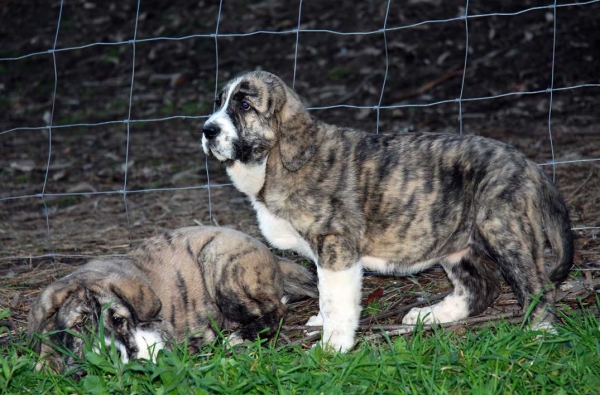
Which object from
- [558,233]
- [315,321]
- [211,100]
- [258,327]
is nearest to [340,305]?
[315,321]

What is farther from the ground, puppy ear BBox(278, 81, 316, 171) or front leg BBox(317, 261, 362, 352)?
puppy ear BBox(278, 81, 316, 171)

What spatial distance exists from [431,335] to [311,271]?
1.21 meters

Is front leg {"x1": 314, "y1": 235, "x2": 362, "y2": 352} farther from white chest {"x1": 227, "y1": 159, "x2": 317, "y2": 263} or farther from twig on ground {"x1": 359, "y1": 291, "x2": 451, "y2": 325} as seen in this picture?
twig on ground {"x1": 359, "y1": 291, "x2": 451, "y2": 325}

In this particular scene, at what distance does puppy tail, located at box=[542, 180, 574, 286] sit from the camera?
4785 millimetres

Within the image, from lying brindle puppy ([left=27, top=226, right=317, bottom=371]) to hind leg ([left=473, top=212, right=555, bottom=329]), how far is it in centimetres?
137

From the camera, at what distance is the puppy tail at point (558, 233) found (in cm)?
479

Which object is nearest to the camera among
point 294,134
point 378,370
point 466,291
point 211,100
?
point 378,370

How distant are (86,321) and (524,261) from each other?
2.34 m

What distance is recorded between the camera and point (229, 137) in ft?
16.0

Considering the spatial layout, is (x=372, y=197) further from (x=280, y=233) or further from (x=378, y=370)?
(x=378, y=370)

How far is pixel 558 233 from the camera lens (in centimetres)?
480

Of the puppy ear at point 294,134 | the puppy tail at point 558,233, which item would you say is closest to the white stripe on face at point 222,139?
the puppy ear at point 294,134

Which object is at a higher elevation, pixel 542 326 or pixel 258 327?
pixel 542 326

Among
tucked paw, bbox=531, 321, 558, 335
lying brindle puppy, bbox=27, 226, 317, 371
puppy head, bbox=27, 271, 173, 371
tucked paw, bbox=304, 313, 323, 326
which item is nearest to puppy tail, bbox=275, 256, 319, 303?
lying brindle puppy, bbox=27, 226, 317, 371
